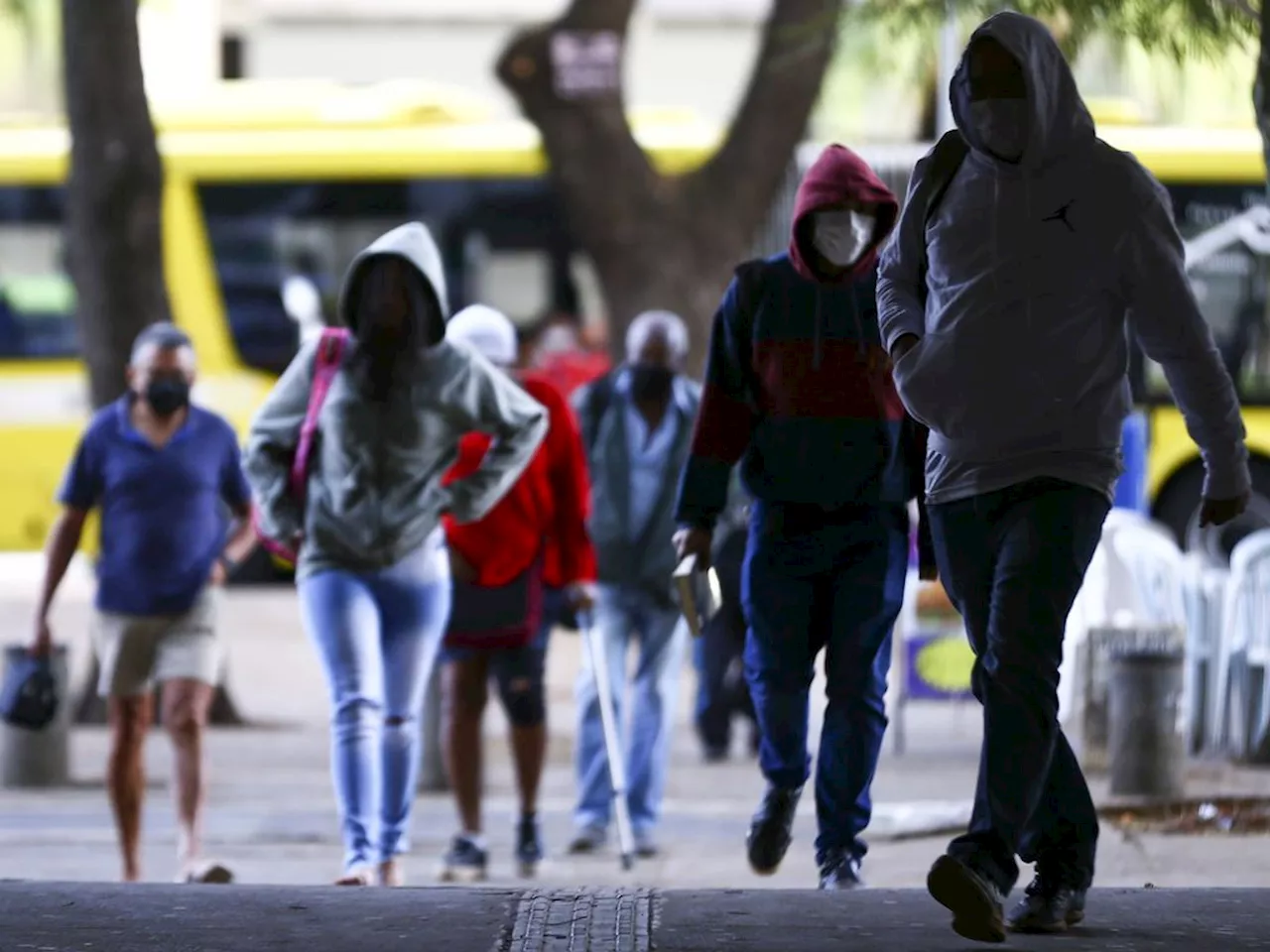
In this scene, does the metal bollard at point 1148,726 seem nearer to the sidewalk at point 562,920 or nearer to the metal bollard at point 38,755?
the sidewalk at point 562,920

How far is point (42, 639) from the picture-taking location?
8.38m

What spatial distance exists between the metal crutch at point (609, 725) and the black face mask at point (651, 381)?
84 centimetres

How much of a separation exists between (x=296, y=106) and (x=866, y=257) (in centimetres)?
1560

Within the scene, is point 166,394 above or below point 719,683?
above

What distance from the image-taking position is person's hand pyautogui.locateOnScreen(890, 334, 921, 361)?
5531 millimetres

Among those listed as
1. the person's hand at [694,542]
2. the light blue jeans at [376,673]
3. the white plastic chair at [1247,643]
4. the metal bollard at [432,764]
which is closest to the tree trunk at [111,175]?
the metal bollard at [432,764]

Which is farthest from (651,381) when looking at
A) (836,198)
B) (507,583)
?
(836,198)

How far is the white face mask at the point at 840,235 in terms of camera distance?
21.0ft

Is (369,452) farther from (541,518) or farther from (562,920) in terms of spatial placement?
(562,920)

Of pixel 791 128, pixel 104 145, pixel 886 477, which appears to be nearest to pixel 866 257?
pixel 886 477

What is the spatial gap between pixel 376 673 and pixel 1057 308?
8.64ft

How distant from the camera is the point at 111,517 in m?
8.45

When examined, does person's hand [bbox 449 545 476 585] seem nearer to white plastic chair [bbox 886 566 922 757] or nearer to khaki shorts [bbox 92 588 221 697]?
khaki shorts [bbox 92 588 221 697]

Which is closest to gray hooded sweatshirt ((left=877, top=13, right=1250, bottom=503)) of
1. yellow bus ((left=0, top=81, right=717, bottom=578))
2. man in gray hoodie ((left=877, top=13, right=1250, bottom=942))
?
man in gray hoodie ((left=877, top=13, right=1250, bottom=942))
